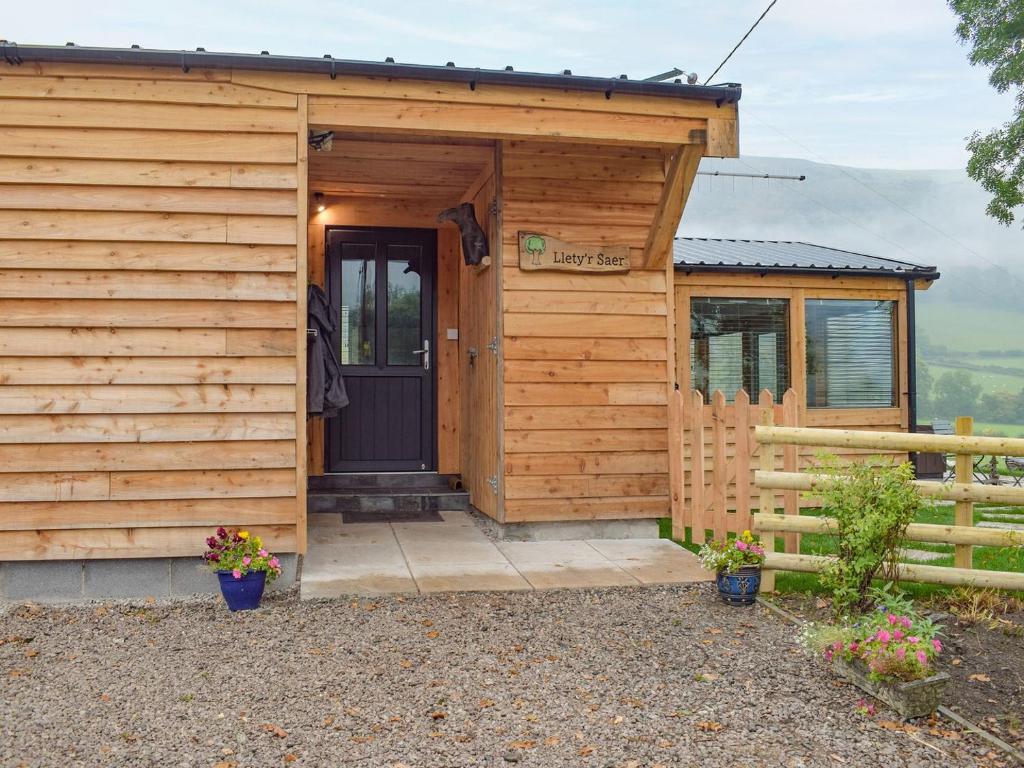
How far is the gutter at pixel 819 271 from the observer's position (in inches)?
344

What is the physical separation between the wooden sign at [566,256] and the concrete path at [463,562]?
2.11 m

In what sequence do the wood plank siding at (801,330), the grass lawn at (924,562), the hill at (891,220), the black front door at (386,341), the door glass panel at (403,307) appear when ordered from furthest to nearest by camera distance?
the hill at (891,220) < the wood plank siding at (801,330) < the door glass panel at (403,307) < the black front door at (386,341) < the grass lawn at (924,562)

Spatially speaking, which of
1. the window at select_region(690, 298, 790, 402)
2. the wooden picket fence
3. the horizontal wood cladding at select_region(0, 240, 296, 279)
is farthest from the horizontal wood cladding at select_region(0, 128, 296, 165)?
the window at select_region(690, 298, 790, 402)

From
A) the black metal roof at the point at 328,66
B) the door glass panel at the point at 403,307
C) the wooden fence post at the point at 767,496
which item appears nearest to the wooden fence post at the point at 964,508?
the wooden fence post at the point at 767,496

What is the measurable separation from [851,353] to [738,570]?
5361mm

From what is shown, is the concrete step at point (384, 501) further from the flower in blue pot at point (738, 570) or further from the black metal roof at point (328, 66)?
the black metal roof at point (328, 66)

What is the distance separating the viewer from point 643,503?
22.1ft

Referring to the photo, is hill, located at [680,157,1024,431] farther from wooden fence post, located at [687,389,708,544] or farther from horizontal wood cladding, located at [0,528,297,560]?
horizontal wood cladding, located at [0,528,297,560]

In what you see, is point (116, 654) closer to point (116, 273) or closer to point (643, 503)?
point (116, 273)

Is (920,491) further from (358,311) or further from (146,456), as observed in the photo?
(358,311)

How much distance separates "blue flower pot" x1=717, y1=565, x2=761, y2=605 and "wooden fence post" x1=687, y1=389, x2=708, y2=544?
1163mm

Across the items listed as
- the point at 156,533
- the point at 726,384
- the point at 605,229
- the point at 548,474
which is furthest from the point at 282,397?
the point at 726,384

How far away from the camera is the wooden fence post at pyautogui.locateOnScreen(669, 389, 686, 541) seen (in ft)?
21.5

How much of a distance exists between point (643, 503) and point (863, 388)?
162 inches
